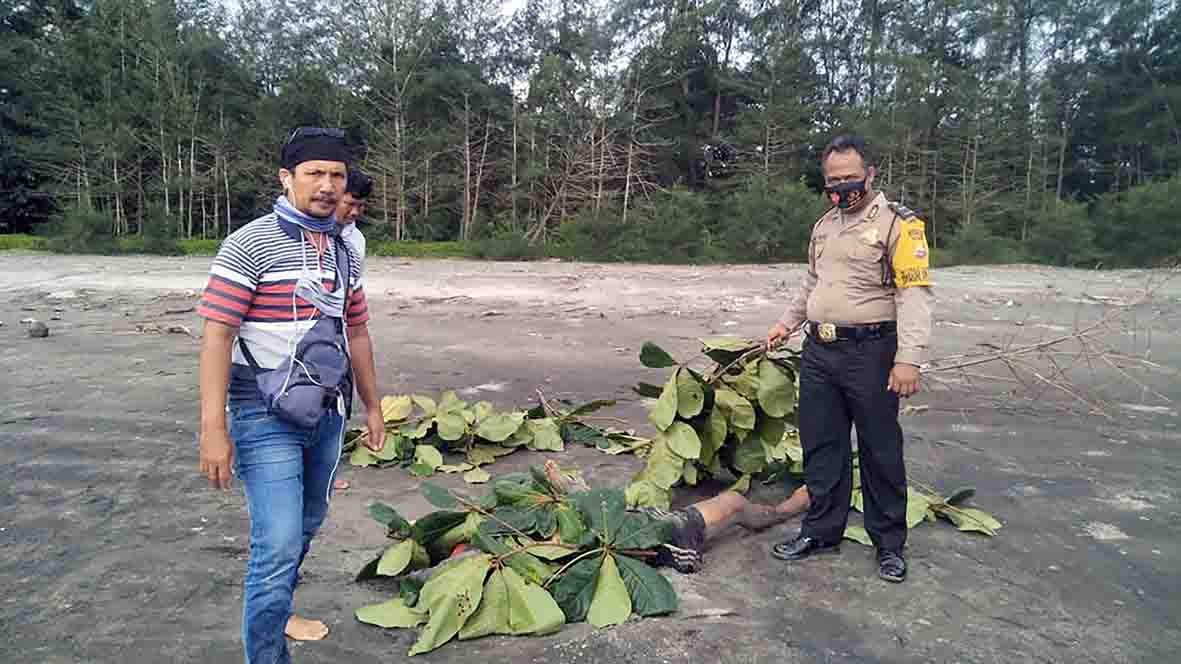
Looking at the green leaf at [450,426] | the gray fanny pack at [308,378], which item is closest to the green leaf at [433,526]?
the gray fanny pack at [308,378]

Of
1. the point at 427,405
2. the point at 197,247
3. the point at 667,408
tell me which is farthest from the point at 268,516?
the point at 197,247

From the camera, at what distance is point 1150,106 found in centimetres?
3000

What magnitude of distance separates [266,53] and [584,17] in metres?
12.9

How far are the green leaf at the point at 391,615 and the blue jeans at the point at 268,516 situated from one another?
45 cm

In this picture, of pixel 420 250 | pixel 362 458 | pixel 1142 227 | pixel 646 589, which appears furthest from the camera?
pixel 420 250

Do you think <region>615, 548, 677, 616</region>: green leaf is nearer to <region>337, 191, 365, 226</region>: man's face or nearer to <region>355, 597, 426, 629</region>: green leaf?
<region>355, 597, 426, 629</region>: green leaf

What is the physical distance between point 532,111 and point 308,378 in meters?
28.4

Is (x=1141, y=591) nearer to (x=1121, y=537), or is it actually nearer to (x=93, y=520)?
(x=1121, y=537)

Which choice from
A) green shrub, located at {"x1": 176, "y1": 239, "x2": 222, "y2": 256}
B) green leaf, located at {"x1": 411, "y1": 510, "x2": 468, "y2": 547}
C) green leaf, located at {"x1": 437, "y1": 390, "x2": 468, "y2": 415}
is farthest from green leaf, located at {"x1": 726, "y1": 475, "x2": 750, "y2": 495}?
green shrub, located at {"x1": 176, "y1": 239, "x2": 222, "y2": 256}

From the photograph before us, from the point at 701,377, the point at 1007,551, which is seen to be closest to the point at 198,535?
the point at 701,377

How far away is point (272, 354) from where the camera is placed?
227cm

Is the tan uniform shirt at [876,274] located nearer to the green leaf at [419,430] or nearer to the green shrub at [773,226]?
the green leaf at [419,430]

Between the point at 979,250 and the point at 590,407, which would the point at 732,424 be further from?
the point at 979,250

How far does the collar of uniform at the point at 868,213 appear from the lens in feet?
10.8
